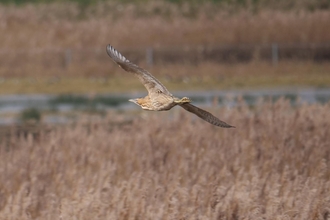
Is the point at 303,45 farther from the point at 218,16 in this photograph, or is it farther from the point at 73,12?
the point at 73,12

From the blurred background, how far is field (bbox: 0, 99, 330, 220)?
643 centimetres

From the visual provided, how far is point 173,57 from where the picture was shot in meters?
30.1

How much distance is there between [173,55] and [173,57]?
3.0 inches

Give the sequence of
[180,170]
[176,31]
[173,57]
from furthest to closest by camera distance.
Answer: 1. [176,31]
2. [173,57]
3. [180,170]

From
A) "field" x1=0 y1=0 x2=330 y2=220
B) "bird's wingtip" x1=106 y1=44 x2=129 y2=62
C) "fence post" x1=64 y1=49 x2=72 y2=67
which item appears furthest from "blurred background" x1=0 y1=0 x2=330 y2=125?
"bird's wingtip" x1=106 y1=44 x2=129 y2=62

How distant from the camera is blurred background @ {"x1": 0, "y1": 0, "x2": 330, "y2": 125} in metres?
22.6

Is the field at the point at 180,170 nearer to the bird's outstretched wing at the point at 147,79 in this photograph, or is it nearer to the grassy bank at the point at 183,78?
the bird's outstretched wing at the point at 147,79

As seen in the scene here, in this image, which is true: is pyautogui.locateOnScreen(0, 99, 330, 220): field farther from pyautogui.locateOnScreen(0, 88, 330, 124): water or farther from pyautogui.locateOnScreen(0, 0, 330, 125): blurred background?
pyautogui.locateOnScreen(0, 0, 330, 125): blurred background

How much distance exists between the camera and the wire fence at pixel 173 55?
96.4ft

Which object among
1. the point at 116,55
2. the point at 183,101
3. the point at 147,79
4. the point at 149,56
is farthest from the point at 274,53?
the point at 183,101

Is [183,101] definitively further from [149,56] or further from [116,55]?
[149,56]

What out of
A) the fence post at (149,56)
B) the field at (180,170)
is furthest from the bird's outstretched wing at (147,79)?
the fence post at (149,56)

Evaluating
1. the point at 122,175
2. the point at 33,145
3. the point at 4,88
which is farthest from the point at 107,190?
the point at 4,88

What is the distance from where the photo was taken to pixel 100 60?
29.8 m
